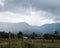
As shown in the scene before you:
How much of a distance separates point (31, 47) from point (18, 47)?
194 cm

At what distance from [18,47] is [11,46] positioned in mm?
1021

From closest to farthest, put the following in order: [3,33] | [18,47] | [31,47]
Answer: [18,47] → [31,47] → [3,33]

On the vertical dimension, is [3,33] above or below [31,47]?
above

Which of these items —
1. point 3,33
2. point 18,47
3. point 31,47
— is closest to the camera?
point 18,47

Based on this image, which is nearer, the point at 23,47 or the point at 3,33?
the point at 23,47

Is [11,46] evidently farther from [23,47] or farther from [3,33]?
[3,33]

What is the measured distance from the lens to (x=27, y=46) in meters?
20.1

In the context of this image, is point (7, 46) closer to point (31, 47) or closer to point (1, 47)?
point (1, 47)

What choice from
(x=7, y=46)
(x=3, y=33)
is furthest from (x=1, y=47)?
(x=3, y=33)

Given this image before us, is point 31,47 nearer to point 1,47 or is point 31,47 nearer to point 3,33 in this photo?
point 1,47

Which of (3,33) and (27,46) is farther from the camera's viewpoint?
(3,33)

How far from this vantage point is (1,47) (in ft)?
60.6

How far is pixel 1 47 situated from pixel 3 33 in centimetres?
2992

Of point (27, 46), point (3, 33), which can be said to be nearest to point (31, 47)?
point (27, 46)
